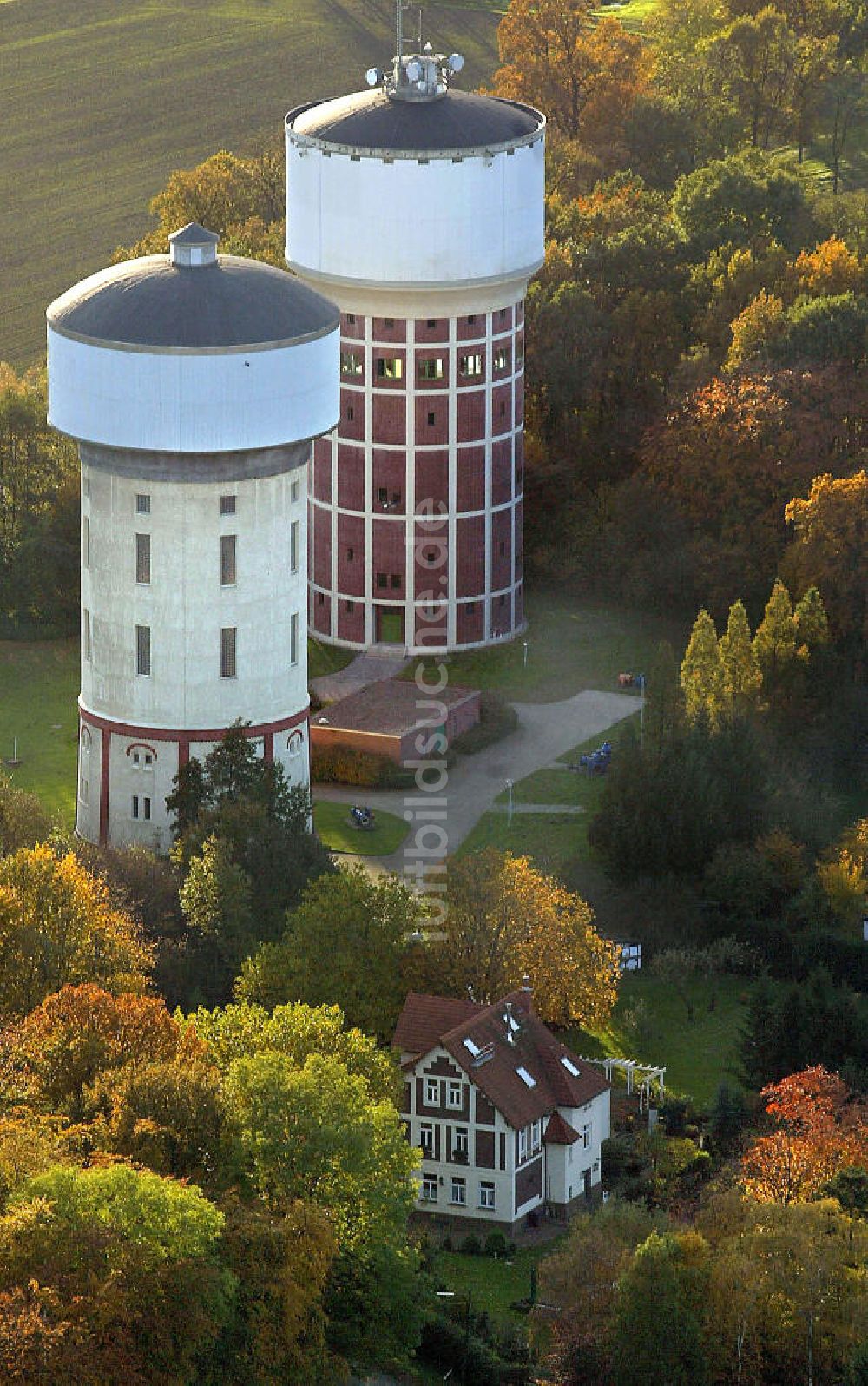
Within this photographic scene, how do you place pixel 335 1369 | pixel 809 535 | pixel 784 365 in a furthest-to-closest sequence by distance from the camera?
pixel 784 365 < pixel 809 535 < pixel 335 1369

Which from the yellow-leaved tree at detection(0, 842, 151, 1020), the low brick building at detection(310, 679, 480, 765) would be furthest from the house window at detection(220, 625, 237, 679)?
the yellow-leaved tree at detection(0, 842, 151, 1020)

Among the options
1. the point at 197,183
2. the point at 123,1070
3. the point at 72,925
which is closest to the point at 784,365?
the point at 197,183

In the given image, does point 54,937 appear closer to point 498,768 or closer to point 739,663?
point 498,768

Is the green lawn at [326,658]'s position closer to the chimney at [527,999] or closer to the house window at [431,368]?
the house window at [431,368]

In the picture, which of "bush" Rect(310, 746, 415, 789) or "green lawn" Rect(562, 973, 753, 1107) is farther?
"bush" Rect(310, 746, 415, 789)

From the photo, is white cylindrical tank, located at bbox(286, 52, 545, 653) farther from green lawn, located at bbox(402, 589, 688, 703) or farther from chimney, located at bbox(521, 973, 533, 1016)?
chimney, located at bbox(521, 973, 533, 1016)

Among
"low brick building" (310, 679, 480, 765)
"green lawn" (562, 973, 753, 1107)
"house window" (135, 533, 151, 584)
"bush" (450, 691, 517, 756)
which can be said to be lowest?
"bush" (450, 691, 517, 756)

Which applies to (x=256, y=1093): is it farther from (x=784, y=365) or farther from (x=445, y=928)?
(x=784, y=365)
